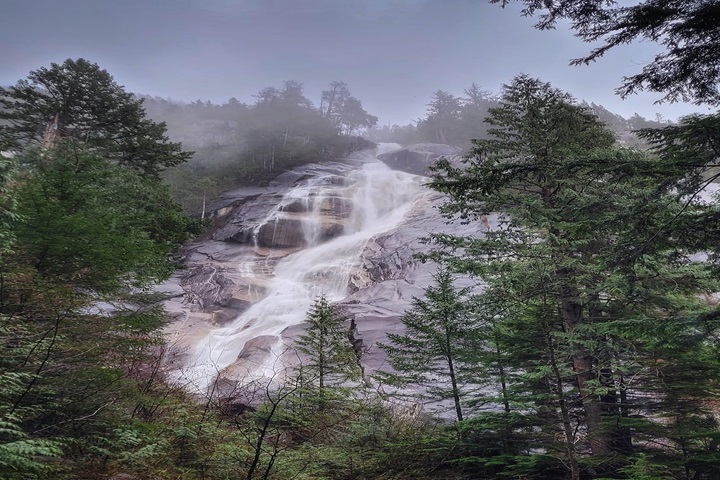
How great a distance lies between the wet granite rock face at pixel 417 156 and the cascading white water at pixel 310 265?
4756 mm

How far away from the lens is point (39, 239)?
208 inches

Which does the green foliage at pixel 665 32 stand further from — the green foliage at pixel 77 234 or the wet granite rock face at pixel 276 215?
the wet granite rock face at pixel 276 215

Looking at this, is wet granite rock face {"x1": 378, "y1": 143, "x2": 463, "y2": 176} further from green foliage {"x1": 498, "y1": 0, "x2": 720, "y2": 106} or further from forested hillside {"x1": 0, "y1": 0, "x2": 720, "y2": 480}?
green foliage {"x1": 498, "y1": 0, "x2": 720, "y2": 106}

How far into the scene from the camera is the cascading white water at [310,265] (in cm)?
1688

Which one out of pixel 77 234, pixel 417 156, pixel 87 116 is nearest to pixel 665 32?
pixel 77 234

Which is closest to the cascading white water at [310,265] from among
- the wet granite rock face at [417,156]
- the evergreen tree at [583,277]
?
the wet granite rock face at [417,156]

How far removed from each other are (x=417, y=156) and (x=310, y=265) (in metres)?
30.2

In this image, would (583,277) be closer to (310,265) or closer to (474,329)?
(474,329)

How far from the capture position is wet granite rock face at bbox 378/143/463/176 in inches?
1946

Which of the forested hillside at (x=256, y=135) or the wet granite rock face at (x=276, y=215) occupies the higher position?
the forested hillside at (x=256, y=135)

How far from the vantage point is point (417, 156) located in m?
51.2

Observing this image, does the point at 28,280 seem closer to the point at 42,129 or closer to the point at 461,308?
the point at 461,308

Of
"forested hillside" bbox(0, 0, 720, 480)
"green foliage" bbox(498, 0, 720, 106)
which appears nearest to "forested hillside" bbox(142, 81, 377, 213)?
"forested hillside" bbox(0, 0, 720, 480)

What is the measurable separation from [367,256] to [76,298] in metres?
20.9
